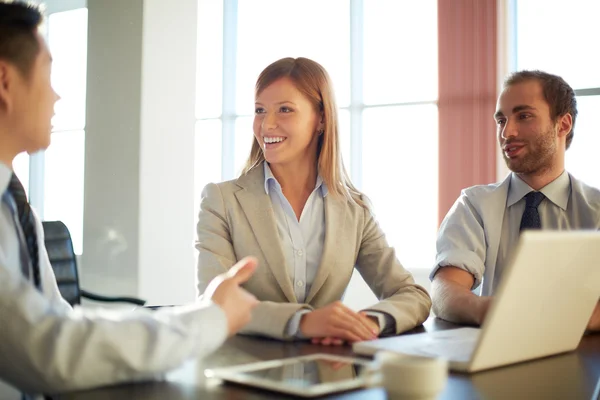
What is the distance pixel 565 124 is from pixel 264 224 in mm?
1412

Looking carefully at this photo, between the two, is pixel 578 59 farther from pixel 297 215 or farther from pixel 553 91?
pixel 297 215

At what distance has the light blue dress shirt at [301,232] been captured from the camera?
2.33 m

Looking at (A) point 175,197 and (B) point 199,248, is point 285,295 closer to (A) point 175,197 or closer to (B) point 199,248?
(B) point 199,248

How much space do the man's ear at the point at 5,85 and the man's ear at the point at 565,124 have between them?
7.23 feet

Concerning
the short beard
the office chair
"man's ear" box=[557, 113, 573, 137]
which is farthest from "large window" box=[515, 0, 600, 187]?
the office chair

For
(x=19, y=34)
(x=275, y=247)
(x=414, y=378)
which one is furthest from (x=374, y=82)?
(x=414, y=378)

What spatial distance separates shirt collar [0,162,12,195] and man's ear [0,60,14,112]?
0.12 meters

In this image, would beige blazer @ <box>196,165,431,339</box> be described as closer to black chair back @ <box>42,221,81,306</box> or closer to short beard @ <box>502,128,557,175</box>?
short beard @ <box>502,128,557,175</box>

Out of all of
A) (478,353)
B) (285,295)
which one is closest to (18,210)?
(478,353)

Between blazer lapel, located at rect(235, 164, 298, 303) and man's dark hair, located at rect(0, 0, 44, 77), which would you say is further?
blazer lapel, located at rect(235, 164, 298, 303)

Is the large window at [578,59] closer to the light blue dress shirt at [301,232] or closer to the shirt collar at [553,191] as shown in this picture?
the shirt collar at [553,191]

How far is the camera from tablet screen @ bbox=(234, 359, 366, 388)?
1.14 m

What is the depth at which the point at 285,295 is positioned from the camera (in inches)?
87.4

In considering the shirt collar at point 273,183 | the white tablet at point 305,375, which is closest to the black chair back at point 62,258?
the shirt collar at point 273,183
